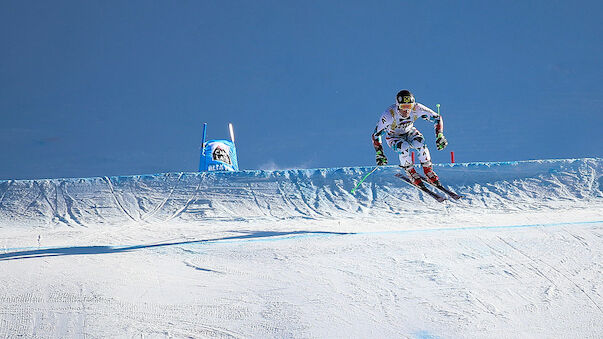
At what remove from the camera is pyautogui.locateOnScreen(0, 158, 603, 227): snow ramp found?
22.6 feet

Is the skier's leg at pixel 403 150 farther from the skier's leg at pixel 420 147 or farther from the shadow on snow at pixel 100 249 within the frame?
the shadow on snow at pixel 100 249

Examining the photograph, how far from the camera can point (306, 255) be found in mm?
4496

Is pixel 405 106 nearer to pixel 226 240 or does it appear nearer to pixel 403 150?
pixel 403 150

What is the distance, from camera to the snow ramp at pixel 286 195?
6883 mm

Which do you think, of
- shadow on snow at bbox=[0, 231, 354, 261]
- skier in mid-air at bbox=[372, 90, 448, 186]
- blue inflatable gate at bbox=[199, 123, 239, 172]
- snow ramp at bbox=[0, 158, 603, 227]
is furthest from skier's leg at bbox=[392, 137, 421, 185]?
blue inflatable gate at bbox=[199, 123, 239, 172]

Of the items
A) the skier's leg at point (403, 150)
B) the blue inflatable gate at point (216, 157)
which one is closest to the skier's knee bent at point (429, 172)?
the skier's leg at point (403, 150)

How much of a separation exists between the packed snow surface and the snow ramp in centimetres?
2

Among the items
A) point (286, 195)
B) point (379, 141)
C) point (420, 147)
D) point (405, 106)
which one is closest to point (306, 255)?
point (379, 141)

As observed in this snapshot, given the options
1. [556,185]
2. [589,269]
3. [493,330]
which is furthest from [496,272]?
[556,185]

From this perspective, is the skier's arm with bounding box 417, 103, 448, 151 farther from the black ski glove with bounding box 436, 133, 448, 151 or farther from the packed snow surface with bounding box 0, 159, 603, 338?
the packed snow surface with bounding box 0, 159, 603, 338

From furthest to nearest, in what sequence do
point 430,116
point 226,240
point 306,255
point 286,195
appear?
point 286,195, point 226,240, point 430,116, point 306,255

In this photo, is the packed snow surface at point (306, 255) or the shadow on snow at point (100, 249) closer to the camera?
the packed snow surface at point (306, 255)

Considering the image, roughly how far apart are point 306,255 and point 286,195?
2.90 metres

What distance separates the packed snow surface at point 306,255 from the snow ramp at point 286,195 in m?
0.02
